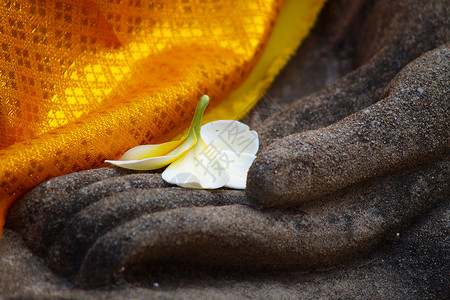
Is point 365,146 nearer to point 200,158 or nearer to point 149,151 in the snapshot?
point 200,158

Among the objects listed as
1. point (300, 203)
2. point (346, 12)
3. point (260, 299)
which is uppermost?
point (346, 12)

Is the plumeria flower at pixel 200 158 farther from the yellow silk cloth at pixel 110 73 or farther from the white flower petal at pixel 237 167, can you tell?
the yellow silk cloth at pixel 110 73

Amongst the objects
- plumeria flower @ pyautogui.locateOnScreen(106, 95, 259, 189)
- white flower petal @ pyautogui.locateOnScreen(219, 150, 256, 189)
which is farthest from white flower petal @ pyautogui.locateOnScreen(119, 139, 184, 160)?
white flower petal @ pyautogui.locateOnScreen(219, 150, 256, 189)

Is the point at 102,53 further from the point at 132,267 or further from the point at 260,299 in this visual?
the point at 260,299

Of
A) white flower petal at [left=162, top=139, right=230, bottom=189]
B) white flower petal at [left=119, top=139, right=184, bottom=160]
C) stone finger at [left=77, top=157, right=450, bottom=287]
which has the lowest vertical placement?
stone finger at [left=77, top=157, right=450, bottom=287]

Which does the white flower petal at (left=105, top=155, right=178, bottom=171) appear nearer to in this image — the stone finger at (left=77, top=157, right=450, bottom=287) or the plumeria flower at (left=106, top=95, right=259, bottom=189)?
the plumeria flower at (left=106, top=95, right=259, bottom=189)

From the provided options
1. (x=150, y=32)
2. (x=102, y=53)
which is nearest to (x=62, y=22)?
(x=102, y=53)
